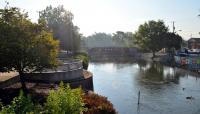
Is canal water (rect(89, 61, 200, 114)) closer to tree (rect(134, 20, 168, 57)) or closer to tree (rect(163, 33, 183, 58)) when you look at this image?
tree (rect(163, 33, 183, 58))

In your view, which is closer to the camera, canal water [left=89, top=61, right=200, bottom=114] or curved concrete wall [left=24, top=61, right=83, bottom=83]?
curved concrete wall [left=24, top=61, right=83, bottom=83]

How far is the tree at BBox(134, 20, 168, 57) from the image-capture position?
13862 centimetres

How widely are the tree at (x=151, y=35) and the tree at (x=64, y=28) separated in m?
50.4

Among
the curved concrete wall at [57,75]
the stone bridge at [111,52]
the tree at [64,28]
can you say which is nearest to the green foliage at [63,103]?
the curved concrete wall at [57,75]

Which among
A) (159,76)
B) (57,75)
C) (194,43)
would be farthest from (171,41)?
(57,75)

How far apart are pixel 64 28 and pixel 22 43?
60.3m

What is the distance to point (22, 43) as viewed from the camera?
1210 inches

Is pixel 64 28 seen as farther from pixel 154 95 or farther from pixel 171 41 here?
pixel 171 41

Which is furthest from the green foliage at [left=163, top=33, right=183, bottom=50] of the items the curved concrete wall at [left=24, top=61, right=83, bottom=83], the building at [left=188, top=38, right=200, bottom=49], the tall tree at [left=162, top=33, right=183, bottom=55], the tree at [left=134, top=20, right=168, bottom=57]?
the curved concrete wall at [left=24, top=61, right=83, bottom=83]

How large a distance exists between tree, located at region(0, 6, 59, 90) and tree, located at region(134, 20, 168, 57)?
10779 cm

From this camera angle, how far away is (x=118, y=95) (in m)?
49.4

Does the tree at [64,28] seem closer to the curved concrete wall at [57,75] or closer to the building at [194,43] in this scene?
the curved concrete wall at [57,75]

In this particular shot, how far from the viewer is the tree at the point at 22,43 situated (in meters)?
30.3

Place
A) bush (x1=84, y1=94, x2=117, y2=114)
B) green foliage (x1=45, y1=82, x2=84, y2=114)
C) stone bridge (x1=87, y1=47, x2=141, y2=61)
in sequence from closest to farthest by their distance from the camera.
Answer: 1. green foliage (x1=45, y1=82, x2=84, y2=114)
2. bush (x1=84, y1=94, x2=117, y2=114)
3. stone bridge (x1=87, y1=47, x2=141, y2=61)
